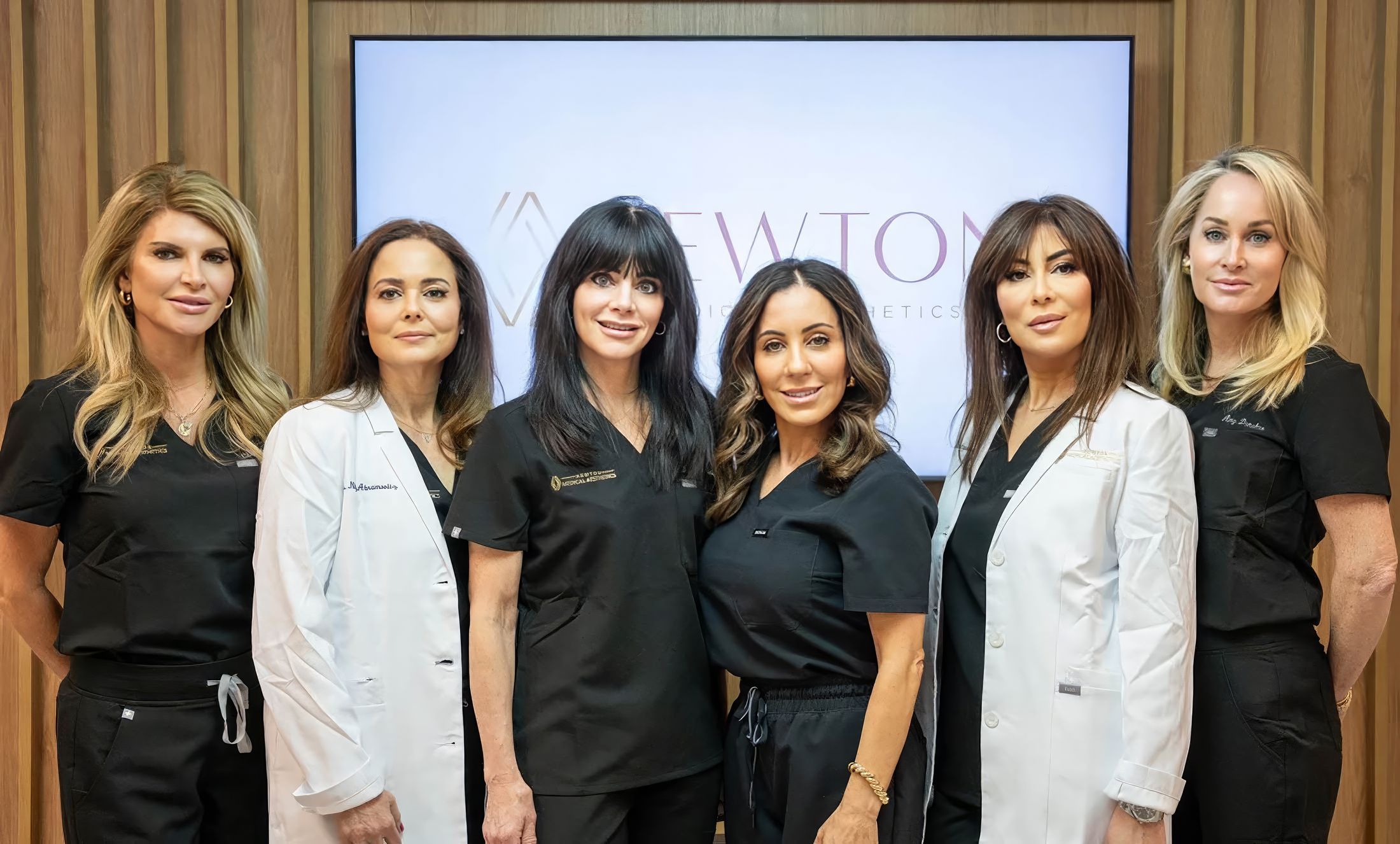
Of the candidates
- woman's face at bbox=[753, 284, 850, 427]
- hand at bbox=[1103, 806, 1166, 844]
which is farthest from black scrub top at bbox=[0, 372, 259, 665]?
hand at bbox=[1103, 806, 1166, 844]

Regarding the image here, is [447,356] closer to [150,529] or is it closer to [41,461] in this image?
[150,529]

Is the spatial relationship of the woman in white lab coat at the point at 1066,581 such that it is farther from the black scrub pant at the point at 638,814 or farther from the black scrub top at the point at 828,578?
the black scrub pant at the point at 638,814

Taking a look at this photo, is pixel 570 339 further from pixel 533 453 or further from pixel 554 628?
pixel 554 628

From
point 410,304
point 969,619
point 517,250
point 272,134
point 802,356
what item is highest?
point 272,134

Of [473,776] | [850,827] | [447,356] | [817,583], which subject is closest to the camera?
[850,827]

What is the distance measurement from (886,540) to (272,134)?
267 centimetres

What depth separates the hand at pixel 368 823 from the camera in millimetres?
2172

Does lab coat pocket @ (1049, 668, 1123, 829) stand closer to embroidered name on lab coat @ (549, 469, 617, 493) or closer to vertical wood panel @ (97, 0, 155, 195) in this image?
embroidered name on lab coat @ (549, 469, 617, 493)

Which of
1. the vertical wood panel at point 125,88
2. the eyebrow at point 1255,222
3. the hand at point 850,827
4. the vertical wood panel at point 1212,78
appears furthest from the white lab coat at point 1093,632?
the vertical wood panel at point 125,88

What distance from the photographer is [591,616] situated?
7.14ft

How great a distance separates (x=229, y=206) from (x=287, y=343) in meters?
1.22

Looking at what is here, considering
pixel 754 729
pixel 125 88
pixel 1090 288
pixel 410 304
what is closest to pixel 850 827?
pixel 754 729

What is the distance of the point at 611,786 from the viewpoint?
2.13 m

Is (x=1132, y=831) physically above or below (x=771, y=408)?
below
